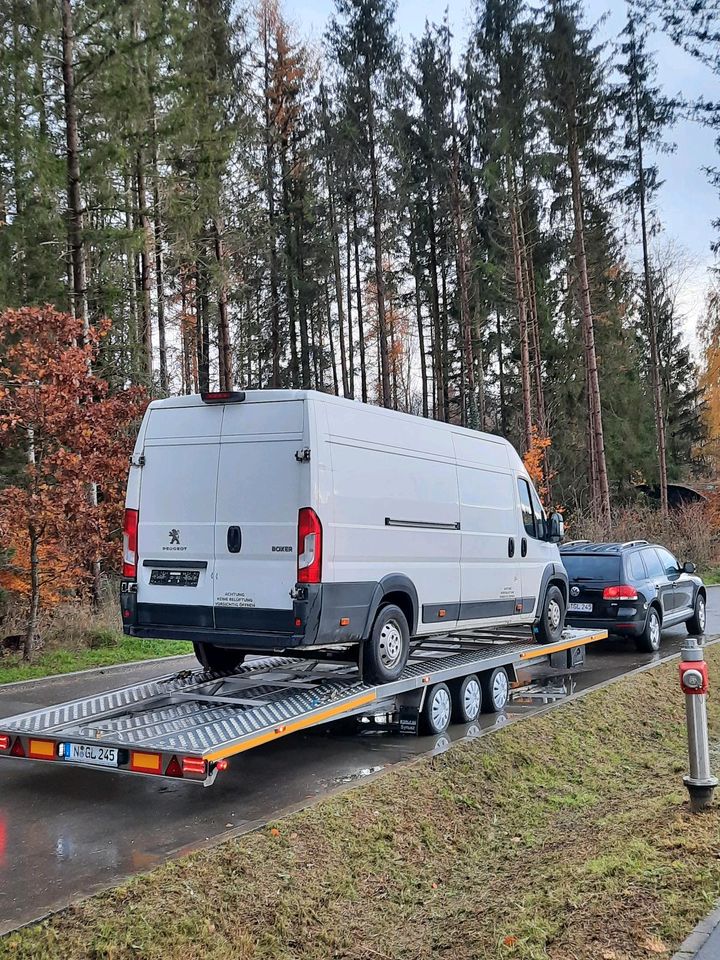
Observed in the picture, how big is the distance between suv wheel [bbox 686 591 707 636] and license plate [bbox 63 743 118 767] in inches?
492

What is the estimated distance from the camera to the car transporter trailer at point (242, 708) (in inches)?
236

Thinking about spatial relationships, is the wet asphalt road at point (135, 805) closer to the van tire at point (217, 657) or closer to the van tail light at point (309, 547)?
the van tire at point (217, 657)

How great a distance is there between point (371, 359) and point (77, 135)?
24.7 meters

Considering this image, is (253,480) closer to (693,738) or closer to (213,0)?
(693,738)

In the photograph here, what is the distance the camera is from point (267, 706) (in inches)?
277

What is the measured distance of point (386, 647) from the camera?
25.9 ft

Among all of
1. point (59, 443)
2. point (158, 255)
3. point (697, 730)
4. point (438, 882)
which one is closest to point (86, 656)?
point (59, 443)

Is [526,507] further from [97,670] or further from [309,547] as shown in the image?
[97,670]

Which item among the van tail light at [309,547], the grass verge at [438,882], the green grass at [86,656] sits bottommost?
the grass verge at [438,882]

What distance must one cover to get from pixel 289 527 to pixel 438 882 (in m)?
2.74

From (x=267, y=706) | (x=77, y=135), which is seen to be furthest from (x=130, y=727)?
(x=77, y=135)

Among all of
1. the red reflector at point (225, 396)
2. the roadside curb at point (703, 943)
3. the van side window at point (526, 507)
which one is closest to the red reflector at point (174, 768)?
the red reflector at point (225, 396)

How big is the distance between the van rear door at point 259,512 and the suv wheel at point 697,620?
1119 cm

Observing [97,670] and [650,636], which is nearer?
[97,670]
